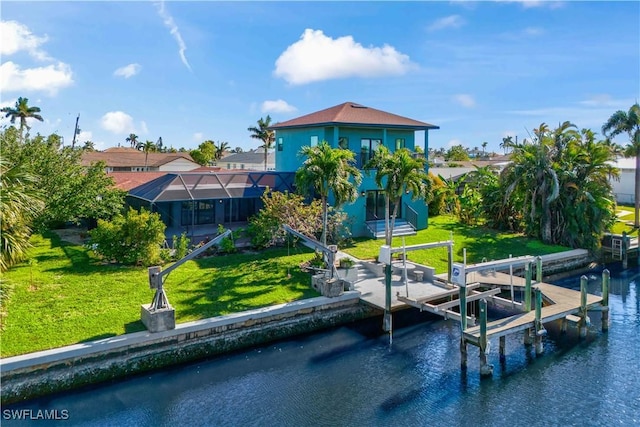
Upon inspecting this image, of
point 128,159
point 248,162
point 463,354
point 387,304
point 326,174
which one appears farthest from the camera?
point 248,162

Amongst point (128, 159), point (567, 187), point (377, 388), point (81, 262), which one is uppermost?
point (128, 159)

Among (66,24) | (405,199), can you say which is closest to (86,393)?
(66,24)

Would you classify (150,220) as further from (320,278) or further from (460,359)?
(460,359)

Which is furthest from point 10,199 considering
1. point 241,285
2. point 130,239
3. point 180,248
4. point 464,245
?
point 464,245

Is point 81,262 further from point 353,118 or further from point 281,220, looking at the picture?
point 353,118

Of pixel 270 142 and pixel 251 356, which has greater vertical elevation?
pixel 270 142

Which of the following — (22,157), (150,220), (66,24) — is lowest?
(150,220)

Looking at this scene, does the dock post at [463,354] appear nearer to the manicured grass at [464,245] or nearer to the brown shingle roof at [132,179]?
the manicured grass at [464,245]
